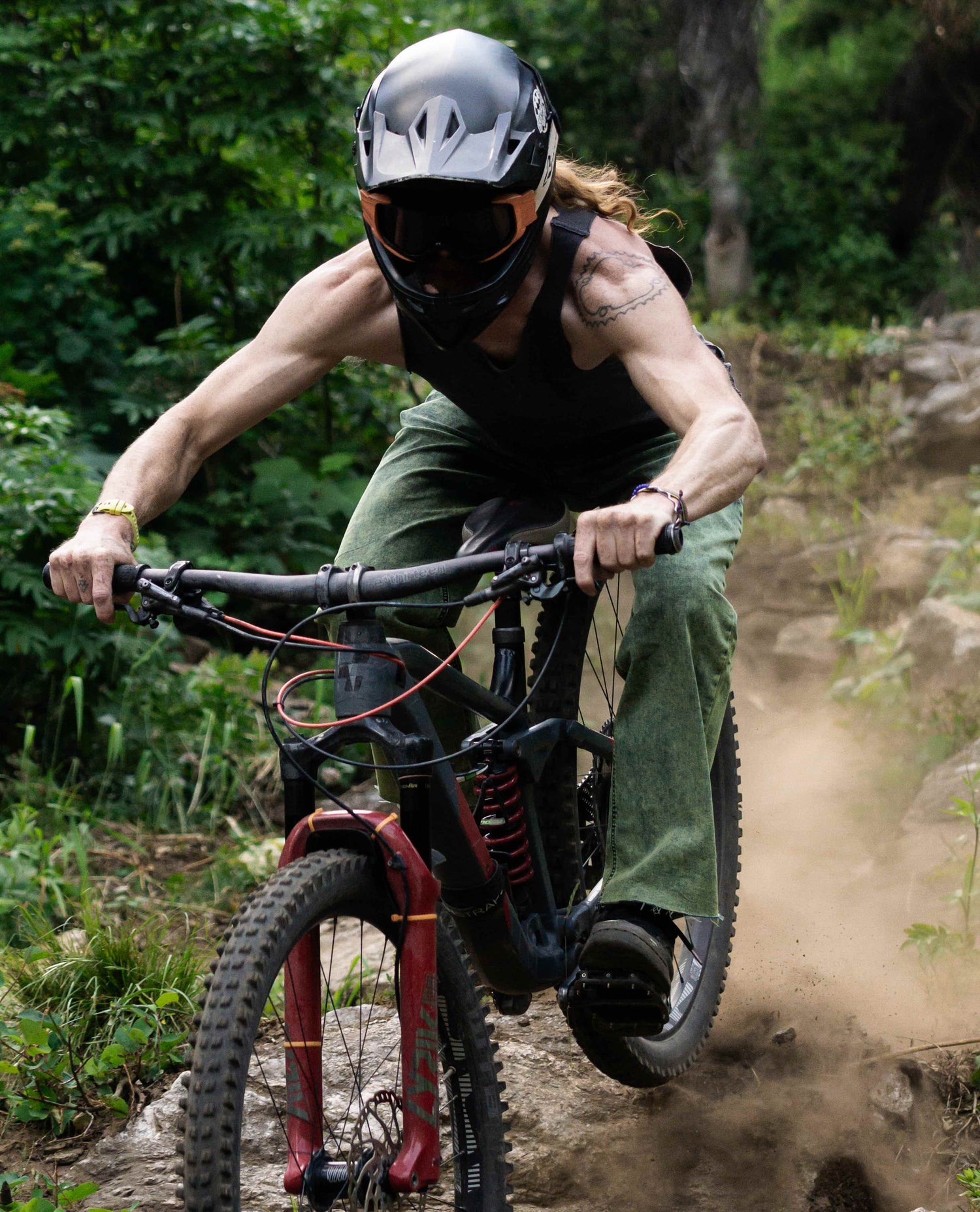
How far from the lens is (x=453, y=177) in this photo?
2.23 m

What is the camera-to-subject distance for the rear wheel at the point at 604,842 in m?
2.75

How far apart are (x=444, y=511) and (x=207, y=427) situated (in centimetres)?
55

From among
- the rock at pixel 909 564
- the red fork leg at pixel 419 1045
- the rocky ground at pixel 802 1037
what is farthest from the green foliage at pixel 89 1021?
the rock at pixel 909 564

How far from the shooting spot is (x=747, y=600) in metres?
6.65

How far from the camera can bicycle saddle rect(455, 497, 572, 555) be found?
268 centimetres

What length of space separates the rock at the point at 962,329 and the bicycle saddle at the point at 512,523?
7143mm

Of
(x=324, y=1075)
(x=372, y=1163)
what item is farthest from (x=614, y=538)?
(x=324, y=1075)

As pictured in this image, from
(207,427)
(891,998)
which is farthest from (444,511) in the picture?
(891,998)

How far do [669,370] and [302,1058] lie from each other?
1.36 m

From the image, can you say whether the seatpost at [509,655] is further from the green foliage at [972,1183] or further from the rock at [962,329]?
the rock at [962,329]

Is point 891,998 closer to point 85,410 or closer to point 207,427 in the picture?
point 207,427

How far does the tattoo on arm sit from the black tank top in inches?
1.6

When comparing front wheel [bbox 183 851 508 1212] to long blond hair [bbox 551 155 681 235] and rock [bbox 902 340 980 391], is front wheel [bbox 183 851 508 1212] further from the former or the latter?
rock [bbox 902 340 980 391]

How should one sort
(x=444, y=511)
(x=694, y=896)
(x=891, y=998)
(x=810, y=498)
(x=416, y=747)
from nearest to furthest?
(x=416, y=747), (x=694, y=896), (x=444, y=511), (x=891, y=998), (x=810, y=498)
